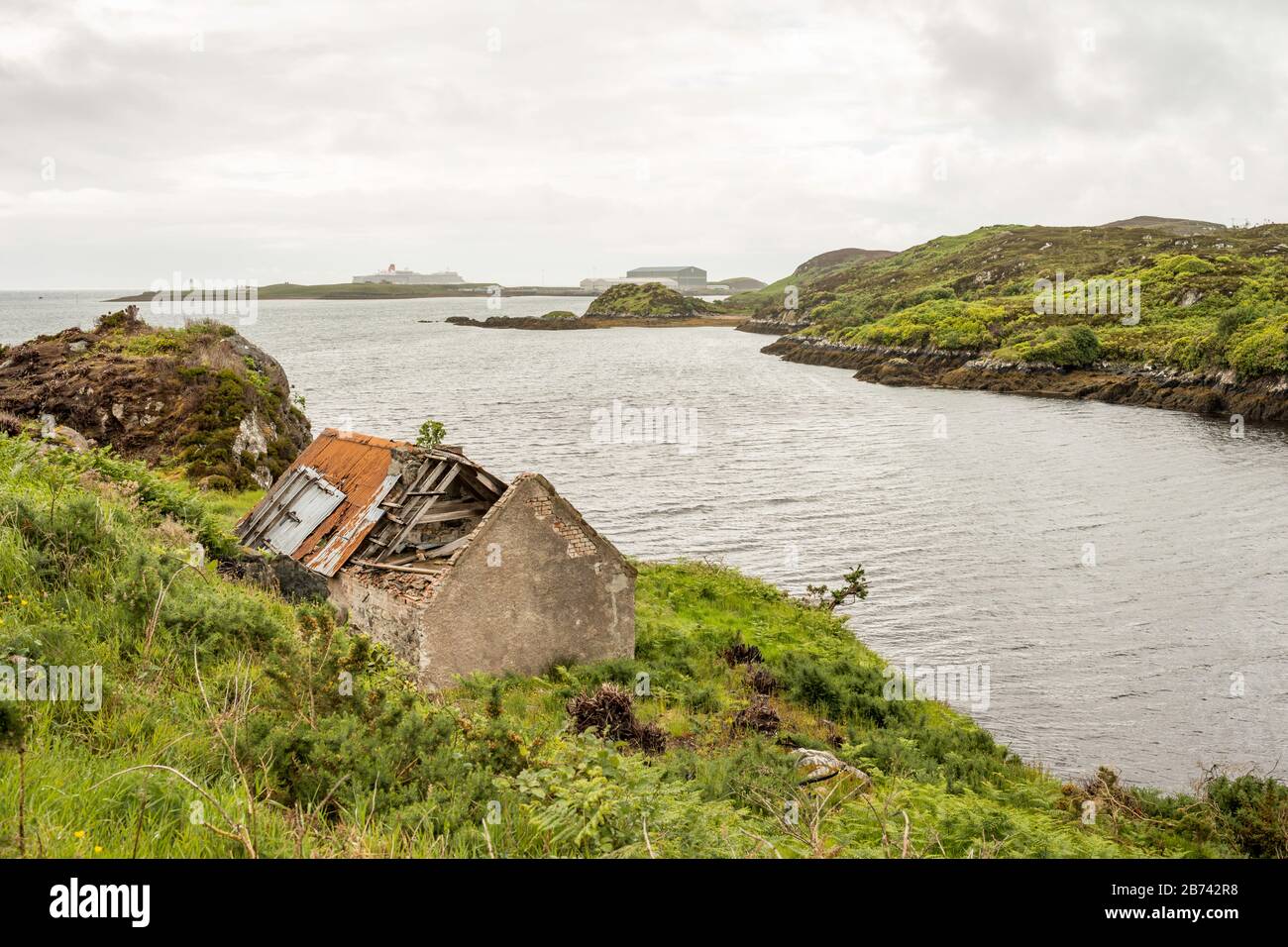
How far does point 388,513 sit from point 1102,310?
3932 inches

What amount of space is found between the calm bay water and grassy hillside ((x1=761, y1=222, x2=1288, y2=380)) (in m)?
9.85

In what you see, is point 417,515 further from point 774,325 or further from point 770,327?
point 770,327

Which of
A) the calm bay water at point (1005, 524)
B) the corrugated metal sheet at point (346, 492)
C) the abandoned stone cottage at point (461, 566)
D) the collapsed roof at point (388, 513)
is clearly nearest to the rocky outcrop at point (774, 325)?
the calm bay water at point (1005, 524)

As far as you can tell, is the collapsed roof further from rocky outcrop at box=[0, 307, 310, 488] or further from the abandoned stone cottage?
rocky outcrop at box=[0, 307, 310, 488]

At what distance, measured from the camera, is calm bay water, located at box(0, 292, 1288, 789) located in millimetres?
23625

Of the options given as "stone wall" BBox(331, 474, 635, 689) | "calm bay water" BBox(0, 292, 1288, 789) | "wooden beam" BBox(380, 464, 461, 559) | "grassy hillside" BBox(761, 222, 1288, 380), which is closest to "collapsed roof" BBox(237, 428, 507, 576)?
"wooden beam" BBox(380, 464, 461, 559)

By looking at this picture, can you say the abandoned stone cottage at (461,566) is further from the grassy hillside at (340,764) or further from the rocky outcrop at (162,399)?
the rocky outcrop at (162,399)

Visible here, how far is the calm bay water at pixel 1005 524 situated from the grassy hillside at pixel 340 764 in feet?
25.7

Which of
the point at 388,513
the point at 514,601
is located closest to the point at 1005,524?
the point at 514,601

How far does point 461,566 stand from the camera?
17.5 metres

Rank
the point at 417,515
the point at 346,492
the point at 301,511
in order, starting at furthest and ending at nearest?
the point at 301,511
the point at 346,492
the point at 417,515

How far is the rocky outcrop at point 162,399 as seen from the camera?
111ft
